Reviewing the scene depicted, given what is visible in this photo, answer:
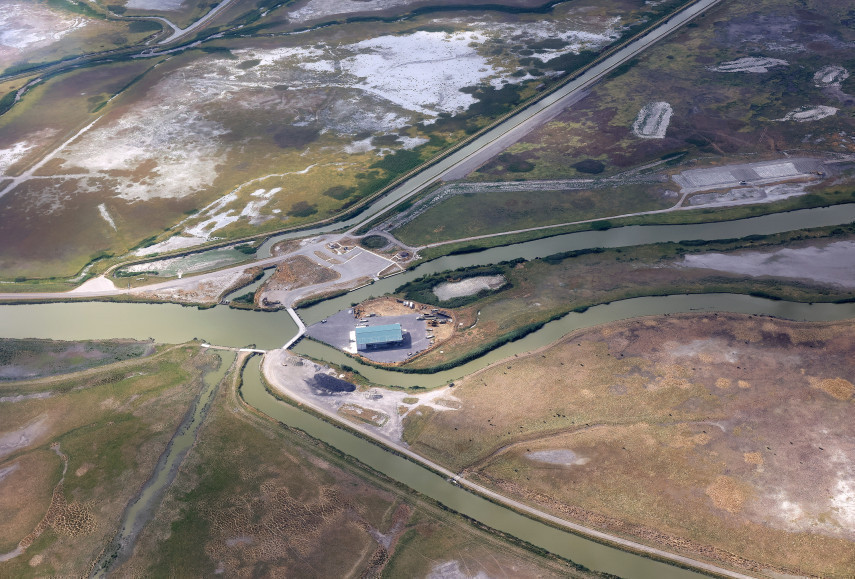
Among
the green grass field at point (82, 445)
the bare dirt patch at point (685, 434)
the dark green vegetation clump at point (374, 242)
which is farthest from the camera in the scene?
the dark green vegetation clump at point (374, 242)

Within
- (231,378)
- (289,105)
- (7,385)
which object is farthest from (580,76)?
(7,385)

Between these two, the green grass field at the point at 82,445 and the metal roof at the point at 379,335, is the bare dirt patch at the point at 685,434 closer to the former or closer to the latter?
the metal roof at the point at 379,335

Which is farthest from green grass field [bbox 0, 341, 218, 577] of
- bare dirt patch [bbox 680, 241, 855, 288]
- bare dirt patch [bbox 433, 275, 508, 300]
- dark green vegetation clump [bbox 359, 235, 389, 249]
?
bare dirt patch [bbox 680, 241, 855, 288]

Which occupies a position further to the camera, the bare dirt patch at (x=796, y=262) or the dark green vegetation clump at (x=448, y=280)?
the dark green vegetation clump at (x=448, y=280)

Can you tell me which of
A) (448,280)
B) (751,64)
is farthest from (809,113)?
(448,280)

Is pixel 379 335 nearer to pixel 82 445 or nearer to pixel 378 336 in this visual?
pixel 378 336

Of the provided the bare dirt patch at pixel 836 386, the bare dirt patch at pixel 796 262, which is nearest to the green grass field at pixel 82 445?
the bare dirt patch at pixel 796 262

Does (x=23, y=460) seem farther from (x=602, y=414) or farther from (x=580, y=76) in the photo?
(x=580, y=76)
